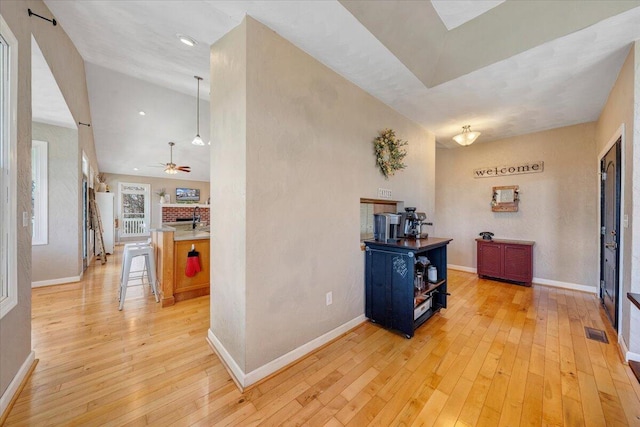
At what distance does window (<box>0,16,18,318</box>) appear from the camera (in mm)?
1524

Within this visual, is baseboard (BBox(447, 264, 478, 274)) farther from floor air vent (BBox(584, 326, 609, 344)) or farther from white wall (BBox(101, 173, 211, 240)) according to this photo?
white wall (BBox(101, 173, 211, 240))

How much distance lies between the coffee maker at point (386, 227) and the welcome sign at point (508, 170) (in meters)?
3.03

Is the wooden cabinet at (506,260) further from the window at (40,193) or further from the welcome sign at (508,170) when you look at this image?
the window at (40,193)

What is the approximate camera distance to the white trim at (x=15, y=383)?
143cm

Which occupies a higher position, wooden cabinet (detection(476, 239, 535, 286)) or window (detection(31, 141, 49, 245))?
window (detection(31, 141, 49, 245))

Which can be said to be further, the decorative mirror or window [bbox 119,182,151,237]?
window [bbox 119,182,151,237]

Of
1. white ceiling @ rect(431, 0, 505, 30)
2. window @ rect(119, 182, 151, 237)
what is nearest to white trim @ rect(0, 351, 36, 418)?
white ceiling @ rect(431, 0, 505, 30)

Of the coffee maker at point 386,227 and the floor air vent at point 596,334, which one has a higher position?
the coffee maker at point 386,227

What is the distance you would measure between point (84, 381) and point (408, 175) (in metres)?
3.85

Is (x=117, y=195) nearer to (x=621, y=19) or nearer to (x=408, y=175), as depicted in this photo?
(x=408, y=175)

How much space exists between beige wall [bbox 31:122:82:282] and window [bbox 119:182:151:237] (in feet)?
16.5

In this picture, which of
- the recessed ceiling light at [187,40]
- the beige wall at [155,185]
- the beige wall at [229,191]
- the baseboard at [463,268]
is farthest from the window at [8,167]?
the beige wall at [155,185]

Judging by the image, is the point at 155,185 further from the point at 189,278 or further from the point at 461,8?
the point at 461,8

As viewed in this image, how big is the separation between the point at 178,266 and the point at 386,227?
8.84ft
